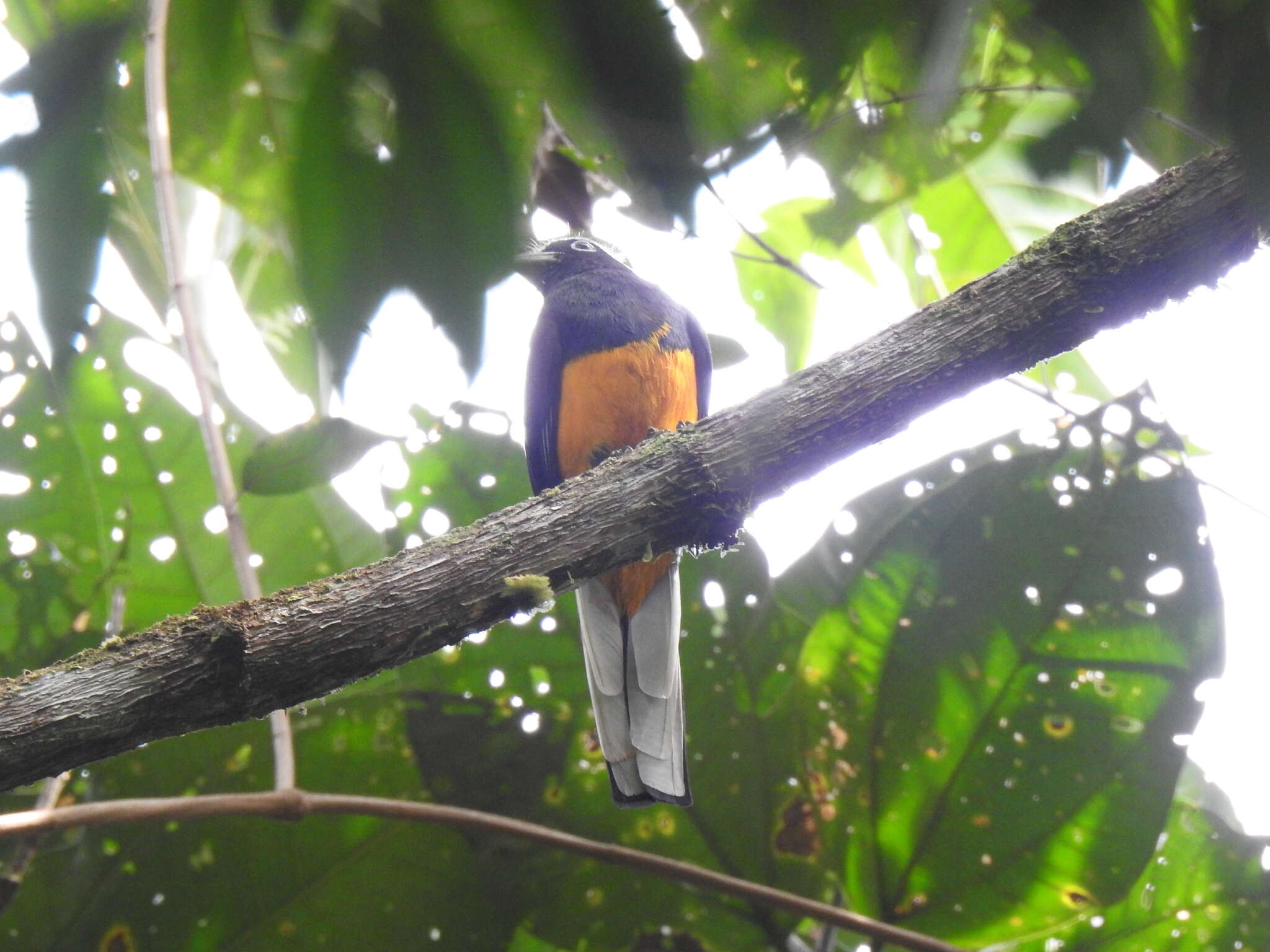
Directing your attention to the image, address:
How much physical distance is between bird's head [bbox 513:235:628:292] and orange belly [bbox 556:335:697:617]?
70cm

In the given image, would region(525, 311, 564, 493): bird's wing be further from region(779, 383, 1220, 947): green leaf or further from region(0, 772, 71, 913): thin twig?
region(0, 772, 71, 913): thin twig

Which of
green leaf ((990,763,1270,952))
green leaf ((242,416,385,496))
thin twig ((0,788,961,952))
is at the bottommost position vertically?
green leaf ((990,763,1270,952))

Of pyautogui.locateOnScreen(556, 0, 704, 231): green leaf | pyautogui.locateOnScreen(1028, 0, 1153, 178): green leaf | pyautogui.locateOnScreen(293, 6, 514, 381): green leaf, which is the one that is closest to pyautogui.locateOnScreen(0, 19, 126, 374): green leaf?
pyautogui.locateOnScreen(293, 6, 514, 381): green leaf

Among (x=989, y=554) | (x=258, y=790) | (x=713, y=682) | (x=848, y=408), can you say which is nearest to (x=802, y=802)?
(x=713, y=682)

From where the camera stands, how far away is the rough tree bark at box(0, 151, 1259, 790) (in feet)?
5.43

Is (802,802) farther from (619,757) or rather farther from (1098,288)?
(1098,288)

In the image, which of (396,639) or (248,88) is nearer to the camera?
(248,88)

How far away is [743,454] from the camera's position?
2.00 metres

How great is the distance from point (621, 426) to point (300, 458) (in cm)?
123

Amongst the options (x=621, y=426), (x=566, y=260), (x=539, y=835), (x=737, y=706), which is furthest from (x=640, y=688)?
(x=566, y=260)

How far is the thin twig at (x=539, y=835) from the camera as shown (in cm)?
218

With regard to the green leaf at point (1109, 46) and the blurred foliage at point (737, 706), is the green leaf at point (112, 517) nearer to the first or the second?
the blurred foliage at point (737, 706)

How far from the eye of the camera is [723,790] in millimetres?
2816

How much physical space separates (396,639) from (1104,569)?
187 centimetres
